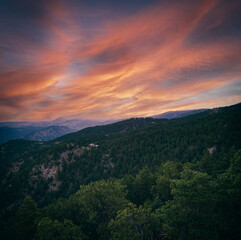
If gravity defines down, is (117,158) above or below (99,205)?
below

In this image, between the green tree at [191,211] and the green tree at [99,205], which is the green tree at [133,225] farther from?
the green tree at [99,205]

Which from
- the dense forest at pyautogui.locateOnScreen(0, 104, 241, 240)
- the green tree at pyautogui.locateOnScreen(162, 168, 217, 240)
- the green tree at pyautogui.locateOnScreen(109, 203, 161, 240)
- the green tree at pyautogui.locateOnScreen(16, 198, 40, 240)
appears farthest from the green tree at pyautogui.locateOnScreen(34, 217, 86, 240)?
the green tree at pyautogui.locateOnScreen(162, 168, 217, 240)

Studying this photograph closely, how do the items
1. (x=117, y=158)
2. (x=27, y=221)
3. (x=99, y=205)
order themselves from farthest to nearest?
1. (x=117, y=158)
2. (x=99, y=205)
3. (x=27, y=221)

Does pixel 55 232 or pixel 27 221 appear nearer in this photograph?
pixel 55 232

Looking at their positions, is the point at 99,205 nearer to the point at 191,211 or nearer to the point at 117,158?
the point at 191,211

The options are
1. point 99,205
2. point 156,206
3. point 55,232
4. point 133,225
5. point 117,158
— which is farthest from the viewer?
point 117,158

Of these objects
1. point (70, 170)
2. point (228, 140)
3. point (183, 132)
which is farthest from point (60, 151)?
point (228, 140)

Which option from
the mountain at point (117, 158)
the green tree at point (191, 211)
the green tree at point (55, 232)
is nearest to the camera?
the green tree at point (191, 211)

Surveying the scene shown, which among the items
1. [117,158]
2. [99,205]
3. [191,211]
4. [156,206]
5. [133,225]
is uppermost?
[191,211]

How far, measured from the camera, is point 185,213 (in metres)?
21.8

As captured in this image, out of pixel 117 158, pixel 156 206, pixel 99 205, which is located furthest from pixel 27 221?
pixel 117 158

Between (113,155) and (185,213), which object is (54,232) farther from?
(113,155)

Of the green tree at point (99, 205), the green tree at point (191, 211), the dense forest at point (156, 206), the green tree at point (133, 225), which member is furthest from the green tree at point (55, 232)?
the green tree at point (191, 211)

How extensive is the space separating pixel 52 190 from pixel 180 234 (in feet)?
536
